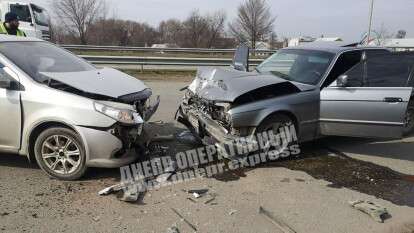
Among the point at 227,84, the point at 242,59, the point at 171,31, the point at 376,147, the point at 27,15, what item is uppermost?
the point at 171,31

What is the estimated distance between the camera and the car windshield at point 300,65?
6035 mm

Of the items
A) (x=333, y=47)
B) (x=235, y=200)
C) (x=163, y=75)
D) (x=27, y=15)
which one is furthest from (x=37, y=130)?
(x=27, y=15)

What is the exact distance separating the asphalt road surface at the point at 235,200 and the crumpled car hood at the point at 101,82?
0.99 m

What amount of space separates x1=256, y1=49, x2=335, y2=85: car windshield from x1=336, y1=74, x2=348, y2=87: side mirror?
0.28m

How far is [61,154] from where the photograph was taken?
15.1ft

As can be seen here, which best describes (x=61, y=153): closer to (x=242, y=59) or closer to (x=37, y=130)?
(x=37, y=130)

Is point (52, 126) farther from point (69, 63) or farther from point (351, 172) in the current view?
point (351, 172)

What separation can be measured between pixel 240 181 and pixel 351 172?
1.55m

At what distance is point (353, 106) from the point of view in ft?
18.6

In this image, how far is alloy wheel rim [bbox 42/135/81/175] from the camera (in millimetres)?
4574

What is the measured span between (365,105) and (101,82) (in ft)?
11.8

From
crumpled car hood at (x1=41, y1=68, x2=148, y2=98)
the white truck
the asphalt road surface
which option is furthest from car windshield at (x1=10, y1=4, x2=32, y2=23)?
the asphalt road surface

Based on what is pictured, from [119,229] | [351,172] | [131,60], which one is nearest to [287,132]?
[351,172]

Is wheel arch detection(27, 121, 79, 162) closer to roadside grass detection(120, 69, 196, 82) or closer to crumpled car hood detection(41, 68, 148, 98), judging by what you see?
crumpled car hood detection(41, 68, 148, 98)
